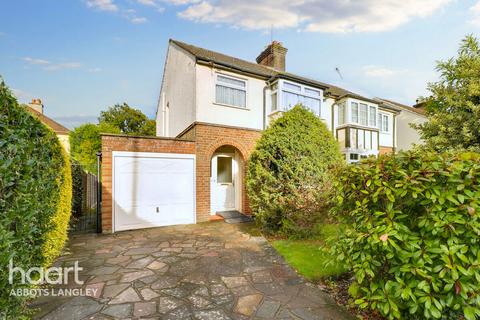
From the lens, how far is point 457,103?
212 inches

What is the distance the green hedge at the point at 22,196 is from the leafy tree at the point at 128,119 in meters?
29.8

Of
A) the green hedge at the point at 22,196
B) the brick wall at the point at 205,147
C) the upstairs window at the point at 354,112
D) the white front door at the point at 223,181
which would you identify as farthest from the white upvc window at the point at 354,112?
the green hedge at the point at 22,196

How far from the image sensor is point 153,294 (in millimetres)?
3359

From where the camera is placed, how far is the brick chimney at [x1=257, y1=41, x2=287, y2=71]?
13797mm

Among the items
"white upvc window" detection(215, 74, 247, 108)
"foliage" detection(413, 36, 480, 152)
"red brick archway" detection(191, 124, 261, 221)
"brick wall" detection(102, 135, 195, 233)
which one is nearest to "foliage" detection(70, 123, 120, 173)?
"brick wall" detection(102, 135, 195, 233)

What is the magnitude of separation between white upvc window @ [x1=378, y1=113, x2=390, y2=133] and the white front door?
1129 centimetres

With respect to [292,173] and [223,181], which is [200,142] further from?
[292,173]

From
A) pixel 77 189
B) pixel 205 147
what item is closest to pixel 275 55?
pixel 205 147

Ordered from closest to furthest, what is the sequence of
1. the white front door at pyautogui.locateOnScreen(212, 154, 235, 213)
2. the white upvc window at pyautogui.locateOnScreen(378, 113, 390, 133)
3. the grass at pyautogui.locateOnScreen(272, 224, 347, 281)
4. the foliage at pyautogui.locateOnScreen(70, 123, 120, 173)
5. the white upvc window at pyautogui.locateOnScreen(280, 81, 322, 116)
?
the grass at pyautogui.locateOnScreen(272, 224, 347, 281) < the white front door at pyautogui.locateOnScreen(212, 154, 235, 213) < the white upvc window at pyautogui.locateOnScreen(280, 81, 322, 116) < the white upvc window at pyautogui.locateOnScreen(378, 113, 390, 133) < the foliage at pyautogui.locateOnScreen(70, 123, 120, 173)

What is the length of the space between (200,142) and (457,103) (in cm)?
768

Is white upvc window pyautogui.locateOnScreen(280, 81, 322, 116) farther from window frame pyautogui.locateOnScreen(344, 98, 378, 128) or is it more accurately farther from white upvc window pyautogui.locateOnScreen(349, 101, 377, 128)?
white upvc window pyautogui.locateOnScreen(349, 101, 377, 128)

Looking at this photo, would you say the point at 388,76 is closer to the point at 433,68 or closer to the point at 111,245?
the point at 433,68

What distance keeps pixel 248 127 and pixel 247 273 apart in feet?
21.6

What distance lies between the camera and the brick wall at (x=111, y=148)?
700 centimetres
